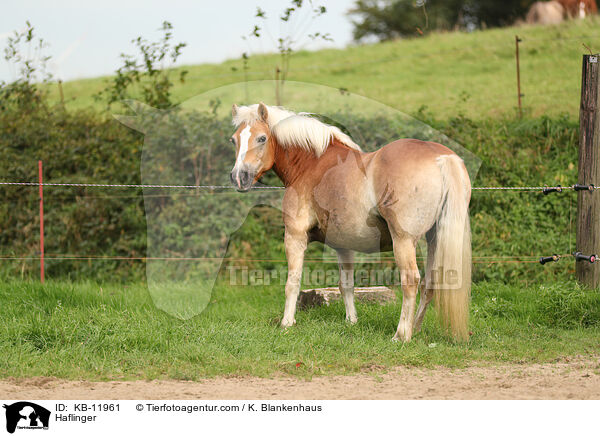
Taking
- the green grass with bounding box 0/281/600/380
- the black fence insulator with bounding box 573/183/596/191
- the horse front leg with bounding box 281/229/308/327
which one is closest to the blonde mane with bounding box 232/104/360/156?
the horse front leg with bounding box 281/229/308/327

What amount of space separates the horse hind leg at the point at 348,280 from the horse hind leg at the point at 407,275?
816 mm

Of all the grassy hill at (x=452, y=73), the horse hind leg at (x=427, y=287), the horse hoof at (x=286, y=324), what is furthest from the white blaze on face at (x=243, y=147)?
the grassy hill at (x=452, y=73)

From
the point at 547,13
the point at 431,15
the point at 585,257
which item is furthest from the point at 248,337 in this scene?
the point at 431,15

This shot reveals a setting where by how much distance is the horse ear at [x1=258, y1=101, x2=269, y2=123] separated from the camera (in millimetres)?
6184

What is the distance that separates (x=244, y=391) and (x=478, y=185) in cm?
623

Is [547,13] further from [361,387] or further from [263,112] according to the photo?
[361,387]

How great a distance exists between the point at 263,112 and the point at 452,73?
11.4 meters

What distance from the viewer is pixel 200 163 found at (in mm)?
9641

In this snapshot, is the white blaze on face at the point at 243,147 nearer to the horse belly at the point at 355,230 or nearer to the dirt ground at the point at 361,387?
the horse belly at the point at 355,230

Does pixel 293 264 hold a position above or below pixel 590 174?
below

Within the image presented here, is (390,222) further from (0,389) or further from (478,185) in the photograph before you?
(478,185)
